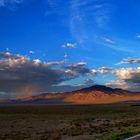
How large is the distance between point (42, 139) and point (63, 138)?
5.61 ft

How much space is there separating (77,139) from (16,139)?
5007 mm

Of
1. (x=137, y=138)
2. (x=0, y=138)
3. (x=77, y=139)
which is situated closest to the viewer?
(x=137, y=138)

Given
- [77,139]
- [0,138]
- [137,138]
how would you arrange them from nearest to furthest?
[137,138], [77,139], [0,138]

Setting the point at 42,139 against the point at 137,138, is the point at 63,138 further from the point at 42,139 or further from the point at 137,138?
the point at 137,138

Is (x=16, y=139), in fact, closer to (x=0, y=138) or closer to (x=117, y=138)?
(x=0, y=138)

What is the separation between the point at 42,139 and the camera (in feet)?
99.5

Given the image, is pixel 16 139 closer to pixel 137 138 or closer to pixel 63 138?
pixel 63 138

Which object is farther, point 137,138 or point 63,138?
point 63,138

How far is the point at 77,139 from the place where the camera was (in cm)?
2956

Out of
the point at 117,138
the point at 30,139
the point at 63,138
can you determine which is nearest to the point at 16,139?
the point at 30,139

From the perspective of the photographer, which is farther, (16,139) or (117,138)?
(16,139)

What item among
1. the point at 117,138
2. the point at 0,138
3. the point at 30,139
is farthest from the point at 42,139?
the point at 117,138

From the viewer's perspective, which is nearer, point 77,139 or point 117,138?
point 117,138

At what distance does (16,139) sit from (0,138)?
1936 mm
